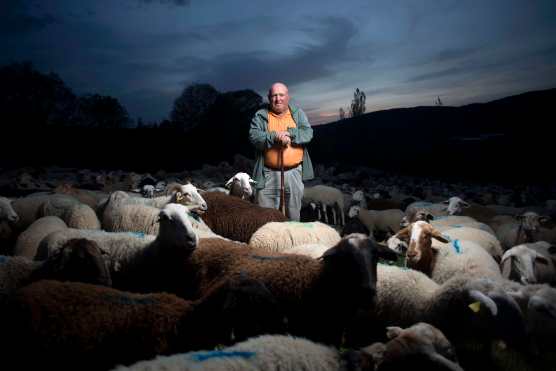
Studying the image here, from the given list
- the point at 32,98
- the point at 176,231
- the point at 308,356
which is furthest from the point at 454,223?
the point at 32,98

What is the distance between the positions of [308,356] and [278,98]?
4.14 metres

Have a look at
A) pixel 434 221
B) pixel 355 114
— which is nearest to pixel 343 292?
pixel 434 221

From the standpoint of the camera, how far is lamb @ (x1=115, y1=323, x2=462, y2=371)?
1.75 meters

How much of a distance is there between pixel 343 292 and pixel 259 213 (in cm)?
267

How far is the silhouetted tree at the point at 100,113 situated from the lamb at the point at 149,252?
47.4 feet

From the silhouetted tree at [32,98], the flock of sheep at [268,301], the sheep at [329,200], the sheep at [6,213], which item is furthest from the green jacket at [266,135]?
the silhouetted tree at [32,98]

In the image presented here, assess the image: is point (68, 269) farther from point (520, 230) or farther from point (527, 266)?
point (520, 230)

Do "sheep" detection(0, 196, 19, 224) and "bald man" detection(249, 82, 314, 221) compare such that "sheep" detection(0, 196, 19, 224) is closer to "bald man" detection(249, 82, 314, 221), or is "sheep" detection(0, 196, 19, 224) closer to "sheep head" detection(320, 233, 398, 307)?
"bald man" detection(249, 82, 314, 221)

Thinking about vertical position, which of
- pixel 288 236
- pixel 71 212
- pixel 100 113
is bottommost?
pixel 288 236

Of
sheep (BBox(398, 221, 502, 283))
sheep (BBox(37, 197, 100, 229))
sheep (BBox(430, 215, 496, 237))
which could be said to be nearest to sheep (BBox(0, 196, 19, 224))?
sheep (BBox(37, 197, 100, 229))

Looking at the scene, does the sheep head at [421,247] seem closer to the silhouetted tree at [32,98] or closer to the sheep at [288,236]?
the sheep at [288,236]

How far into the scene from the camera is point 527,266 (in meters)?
3.76

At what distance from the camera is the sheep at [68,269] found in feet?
9.90

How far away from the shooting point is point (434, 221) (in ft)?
20.2
